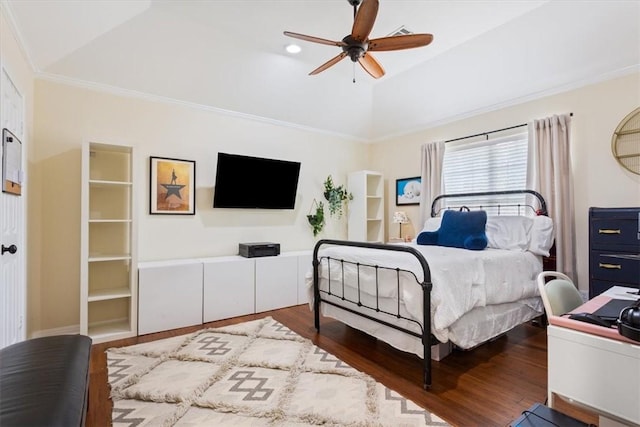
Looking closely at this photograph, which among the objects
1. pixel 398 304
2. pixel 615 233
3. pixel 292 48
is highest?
pixel 292 48

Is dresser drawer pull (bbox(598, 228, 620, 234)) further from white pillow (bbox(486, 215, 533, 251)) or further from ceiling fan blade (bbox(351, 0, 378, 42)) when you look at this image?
ceiling fan blade (bbox(351, 0, 378, 42))

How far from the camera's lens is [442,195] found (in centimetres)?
452

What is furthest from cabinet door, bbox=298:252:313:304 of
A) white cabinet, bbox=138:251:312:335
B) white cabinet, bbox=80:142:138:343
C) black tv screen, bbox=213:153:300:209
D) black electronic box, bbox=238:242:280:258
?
white cabinet, bbox=80:142:138:343

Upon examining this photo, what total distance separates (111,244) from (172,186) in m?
0.91

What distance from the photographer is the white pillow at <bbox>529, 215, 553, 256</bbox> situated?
323cm

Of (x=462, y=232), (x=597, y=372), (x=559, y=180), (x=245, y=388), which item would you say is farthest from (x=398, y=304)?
(x=559, y=180)

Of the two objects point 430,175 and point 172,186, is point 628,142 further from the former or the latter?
point 172,186

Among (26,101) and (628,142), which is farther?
(628,142)

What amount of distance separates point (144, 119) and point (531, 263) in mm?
4495

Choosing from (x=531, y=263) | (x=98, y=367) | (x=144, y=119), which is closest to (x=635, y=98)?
(x=531, y=263)

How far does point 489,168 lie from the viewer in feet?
13.6

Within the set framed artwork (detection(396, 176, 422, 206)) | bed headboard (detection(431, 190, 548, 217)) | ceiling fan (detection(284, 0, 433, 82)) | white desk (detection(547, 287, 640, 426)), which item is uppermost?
ceiling fan (detection(284, 0, 433, 82))

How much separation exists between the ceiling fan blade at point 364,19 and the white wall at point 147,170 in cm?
242

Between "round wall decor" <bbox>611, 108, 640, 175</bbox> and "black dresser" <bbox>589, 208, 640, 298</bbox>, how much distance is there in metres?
0.57
